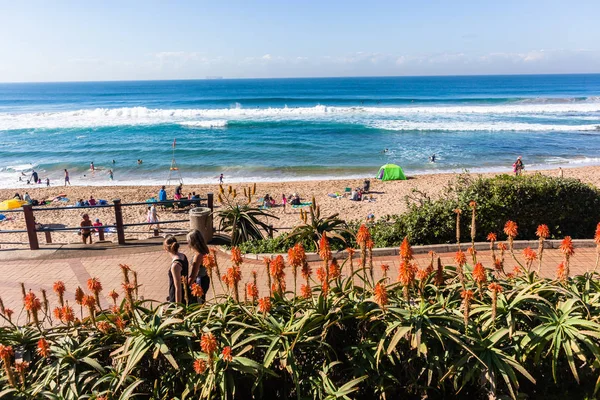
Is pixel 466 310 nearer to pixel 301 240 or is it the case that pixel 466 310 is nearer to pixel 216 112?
pixel 301 240

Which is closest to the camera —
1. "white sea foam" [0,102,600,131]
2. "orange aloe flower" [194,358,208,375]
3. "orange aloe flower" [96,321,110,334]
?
"orange aloe flower" [194,358,208,375]

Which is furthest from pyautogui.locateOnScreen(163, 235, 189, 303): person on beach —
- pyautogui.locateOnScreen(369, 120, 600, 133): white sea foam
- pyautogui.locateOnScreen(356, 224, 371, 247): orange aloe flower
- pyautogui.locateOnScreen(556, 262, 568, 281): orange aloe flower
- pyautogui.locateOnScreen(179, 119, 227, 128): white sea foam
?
pyautogui.locateOnScreen(179, 119, 227, 128): white sea foam

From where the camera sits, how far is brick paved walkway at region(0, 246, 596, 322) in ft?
23.9

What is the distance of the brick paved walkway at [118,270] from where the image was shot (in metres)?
7.28

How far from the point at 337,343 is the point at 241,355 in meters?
0.83

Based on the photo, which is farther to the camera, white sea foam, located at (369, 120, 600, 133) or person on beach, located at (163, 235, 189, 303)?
white sea foam, located at (369, 120, 600, 133)

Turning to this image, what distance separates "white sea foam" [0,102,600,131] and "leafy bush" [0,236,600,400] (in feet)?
176

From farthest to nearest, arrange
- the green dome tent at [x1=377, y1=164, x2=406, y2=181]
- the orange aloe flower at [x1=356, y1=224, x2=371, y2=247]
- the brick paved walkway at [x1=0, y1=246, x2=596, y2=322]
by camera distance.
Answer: the green dome tent at [x1=377, y1=164, x2=406, y2=181] → the brick paved walkway at [x1=0, y1=246, x2=596, y2=322] → the orange aloe flower at [x1=356, y1=224, x2=371, y2=247]

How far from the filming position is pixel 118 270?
337 inches

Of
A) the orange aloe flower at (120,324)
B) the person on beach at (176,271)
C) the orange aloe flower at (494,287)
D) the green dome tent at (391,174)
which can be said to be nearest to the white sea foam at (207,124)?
the green dome tent at (391,174)

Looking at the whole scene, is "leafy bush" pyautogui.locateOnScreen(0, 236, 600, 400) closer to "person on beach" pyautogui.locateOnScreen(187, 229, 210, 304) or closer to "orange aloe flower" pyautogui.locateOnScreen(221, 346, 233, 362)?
"orange aloe flower" pyautogui.locateOnScreen(221, 346, 233, 362)

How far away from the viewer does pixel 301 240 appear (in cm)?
837

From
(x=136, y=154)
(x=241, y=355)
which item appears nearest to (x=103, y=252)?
(x=241, y=355)

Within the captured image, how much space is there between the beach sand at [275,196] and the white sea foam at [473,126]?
1853 cm
